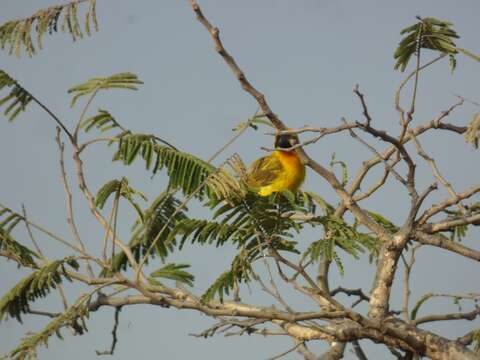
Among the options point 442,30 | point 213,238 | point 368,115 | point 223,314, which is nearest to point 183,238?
point 213,238

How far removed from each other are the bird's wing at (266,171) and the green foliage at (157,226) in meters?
1.59

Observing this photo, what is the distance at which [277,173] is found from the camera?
6.76m

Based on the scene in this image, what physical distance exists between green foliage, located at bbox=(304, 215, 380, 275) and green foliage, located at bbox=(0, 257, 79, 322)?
4.39 feet

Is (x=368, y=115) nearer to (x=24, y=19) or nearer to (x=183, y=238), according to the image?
(x=183, y=238)

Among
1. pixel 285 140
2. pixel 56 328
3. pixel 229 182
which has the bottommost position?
pixel 56 328

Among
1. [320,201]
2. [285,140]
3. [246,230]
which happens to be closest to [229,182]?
[246,230]

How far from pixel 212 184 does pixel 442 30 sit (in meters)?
1.50

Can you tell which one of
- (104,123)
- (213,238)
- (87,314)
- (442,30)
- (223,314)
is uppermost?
(442,30)

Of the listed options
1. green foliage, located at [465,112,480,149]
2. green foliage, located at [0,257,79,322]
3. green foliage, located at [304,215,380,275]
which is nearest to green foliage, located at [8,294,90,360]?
green foliage, located at [0,257,79,322]

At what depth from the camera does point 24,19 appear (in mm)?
4801

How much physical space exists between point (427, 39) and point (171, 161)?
5.01 feet

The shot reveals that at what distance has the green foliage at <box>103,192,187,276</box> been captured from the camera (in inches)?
186

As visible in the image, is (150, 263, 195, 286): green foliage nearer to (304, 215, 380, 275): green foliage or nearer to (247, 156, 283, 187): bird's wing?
(304, 215, 380, 275): green foliage

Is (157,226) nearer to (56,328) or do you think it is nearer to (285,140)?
(56,328)
